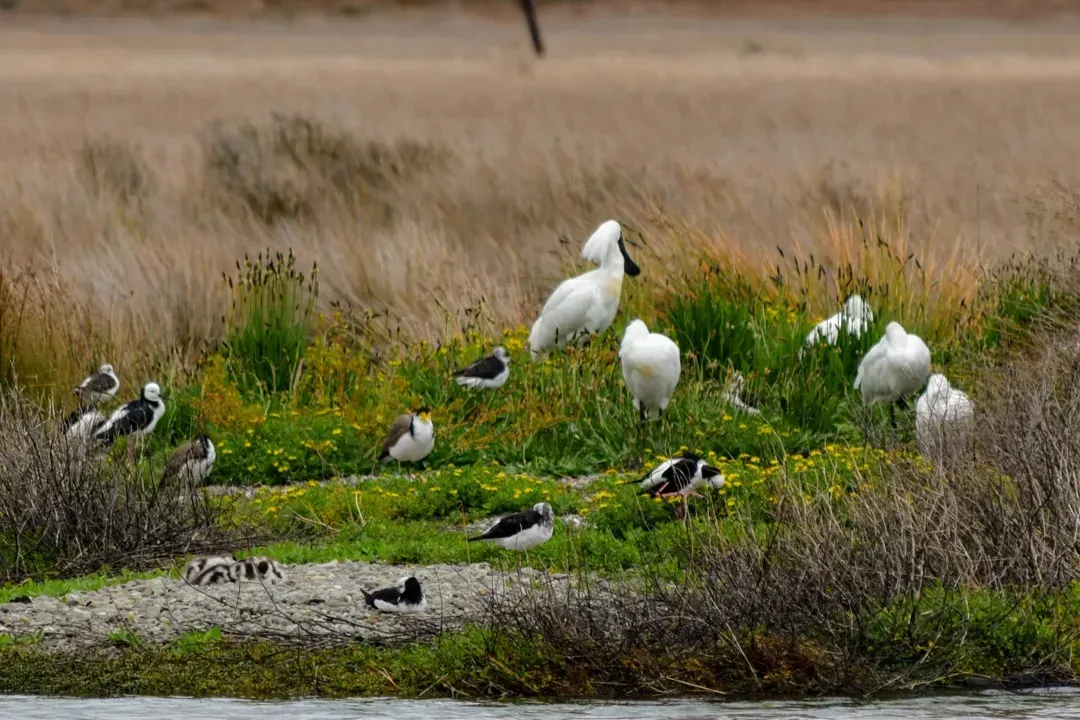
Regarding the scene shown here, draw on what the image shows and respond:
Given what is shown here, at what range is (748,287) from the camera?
14.8 metres

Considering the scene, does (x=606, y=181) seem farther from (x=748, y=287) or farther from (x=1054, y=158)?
(x=748, y=287)

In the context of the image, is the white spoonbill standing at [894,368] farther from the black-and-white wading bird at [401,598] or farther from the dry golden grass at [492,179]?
the black-and-white wading bird at [401,598]

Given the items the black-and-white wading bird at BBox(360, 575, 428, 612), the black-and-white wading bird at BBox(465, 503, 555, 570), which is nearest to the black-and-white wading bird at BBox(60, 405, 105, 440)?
the black-and-white wading bird at BBox(465, 503, 555, 570)

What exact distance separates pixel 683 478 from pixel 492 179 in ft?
44.3

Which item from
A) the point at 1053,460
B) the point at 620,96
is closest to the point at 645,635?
the point at 1053,460

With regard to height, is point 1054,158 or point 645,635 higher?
point 645,635

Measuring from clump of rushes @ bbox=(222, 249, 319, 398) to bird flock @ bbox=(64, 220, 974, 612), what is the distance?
115 centimetres

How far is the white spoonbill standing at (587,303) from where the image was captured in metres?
13.8

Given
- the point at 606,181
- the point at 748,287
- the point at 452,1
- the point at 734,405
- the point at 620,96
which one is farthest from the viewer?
the point at 452,1

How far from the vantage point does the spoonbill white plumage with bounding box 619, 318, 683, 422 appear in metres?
11.9

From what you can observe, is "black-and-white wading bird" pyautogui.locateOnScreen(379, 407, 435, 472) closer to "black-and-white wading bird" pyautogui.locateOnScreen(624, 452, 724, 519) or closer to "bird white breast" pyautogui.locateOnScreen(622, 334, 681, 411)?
"bird white breast" pyautogui.locateOnScreen(622, 334, 681, 411)

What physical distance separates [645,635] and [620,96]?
3282 cm

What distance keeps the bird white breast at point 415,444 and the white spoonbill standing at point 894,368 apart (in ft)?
9.44

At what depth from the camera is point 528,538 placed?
969 centimetres
